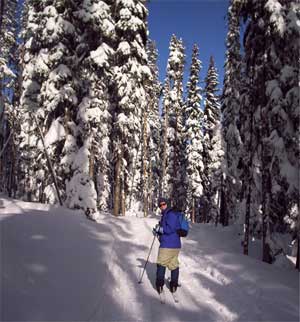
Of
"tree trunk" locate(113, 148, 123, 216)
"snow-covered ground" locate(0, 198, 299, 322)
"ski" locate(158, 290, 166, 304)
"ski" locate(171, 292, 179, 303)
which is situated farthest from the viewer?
"tree trunk" locate(113, 148, 123, 216)

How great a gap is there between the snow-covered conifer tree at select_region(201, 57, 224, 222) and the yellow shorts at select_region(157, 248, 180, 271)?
2795 cm

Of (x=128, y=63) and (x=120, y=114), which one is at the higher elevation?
(x=128, y=63)

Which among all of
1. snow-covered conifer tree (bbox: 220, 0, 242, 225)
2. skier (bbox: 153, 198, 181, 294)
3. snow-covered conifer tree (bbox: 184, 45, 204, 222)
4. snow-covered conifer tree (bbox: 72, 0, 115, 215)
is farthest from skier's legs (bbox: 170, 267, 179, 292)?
snow-covered conifer tree (bbox: 184, 45, 204, 222)

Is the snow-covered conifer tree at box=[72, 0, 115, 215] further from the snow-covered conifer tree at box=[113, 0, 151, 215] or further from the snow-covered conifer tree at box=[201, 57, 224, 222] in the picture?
the snow-covered conifer tree at box=[201, 57, 224, 222]

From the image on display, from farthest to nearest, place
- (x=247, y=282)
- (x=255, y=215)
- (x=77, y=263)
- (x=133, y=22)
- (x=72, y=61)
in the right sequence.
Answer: (x=133, y=22) → (x=255, y=215) → (x=72, y=61) → (x=247, y=282) → (x=77, y=263)

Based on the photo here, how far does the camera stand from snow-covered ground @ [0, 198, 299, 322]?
7.23 metres

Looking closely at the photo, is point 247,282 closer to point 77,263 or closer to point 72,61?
point 77,263

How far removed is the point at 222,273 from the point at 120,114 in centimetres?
1520

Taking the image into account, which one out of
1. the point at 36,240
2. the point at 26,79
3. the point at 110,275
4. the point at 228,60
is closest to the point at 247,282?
the point at 110,275

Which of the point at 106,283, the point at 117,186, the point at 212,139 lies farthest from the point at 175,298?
the point at 212,139

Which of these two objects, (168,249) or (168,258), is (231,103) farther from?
(168,258)

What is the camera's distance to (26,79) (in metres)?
25.1

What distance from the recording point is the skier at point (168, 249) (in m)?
9.05

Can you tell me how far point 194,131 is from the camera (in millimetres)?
43281
